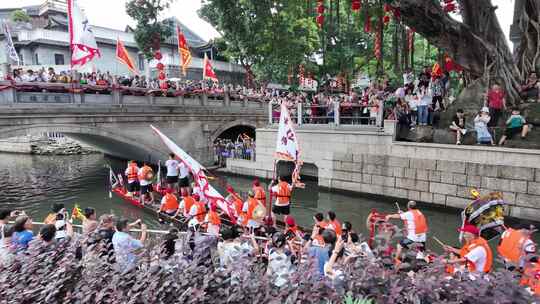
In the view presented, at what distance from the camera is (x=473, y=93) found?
48.0 feet

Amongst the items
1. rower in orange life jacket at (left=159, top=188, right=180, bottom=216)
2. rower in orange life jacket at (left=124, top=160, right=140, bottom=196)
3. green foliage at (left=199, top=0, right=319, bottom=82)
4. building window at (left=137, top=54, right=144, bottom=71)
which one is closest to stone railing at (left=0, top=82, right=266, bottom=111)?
green foliage at (left=199, top=0, right=319, bottom=82)

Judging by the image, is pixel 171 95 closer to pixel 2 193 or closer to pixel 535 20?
pixel 2 193

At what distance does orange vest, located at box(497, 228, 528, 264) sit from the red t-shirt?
8.80 meters

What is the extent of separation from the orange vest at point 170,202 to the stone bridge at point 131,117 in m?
7.97

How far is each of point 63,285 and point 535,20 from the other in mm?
16905

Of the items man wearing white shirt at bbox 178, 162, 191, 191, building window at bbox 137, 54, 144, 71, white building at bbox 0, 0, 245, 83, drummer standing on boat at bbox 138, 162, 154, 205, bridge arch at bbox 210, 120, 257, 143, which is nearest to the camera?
drummer standing on boat at bbox 138, 162, 154, 205

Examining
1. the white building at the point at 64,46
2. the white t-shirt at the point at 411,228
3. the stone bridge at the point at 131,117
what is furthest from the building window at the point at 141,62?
the white t-shirt at the point at 411,228

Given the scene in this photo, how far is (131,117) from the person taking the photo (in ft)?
63.3

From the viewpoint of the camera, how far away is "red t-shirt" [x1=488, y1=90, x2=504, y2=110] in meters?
13.3

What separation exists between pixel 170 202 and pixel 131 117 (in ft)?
30.3

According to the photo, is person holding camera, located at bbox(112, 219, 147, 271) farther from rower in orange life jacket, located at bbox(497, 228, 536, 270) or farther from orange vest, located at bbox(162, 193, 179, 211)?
orange vest, located at bbox(162, 193, 179, 211)

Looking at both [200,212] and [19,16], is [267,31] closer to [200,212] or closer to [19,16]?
[200,212]

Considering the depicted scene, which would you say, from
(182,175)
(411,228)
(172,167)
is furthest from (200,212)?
(172,167)

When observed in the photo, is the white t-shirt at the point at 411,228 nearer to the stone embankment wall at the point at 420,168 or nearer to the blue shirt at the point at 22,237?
the stone embankment wall at the point at 420,168
